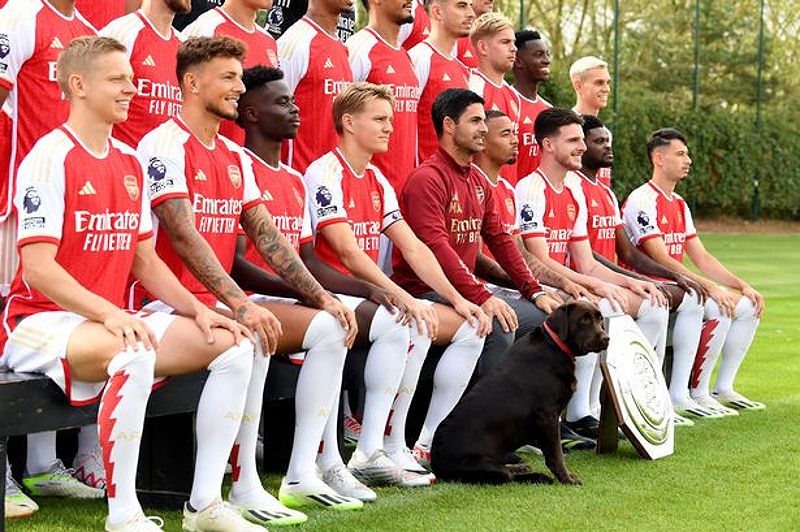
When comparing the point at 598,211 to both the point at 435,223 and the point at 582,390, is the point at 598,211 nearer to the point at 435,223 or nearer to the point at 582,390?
the point at 582,390

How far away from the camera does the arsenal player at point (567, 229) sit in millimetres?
8047

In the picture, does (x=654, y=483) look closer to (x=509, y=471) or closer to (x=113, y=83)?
(x=509, y=471)

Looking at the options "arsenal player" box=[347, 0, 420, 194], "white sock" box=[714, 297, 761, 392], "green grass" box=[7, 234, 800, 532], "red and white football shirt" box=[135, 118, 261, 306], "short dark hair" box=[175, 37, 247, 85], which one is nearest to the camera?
"green grass" box=[7, 234, 800, 532]

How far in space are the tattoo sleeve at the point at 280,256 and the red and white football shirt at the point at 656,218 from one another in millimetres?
3838

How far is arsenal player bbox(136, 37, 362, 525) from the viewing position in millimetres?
5535

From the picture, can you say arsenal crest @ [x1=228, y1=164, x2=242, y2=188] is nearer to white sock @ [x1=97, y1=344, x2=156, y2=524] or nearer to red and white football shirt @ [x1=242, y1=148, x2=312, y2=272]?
red and white football shirt @ [x1=242, y1=148, x2=312, y2=272]

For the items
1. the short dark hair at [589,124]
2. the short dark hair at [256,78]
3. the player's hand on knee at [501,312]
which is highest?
the short dark hair at [256,78]

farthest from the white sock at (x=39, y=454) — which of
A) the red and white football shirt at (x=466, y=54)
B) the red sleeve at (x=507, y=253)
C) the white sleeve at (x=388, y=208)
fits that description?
the red and white football shirt at (x=466, y=54)

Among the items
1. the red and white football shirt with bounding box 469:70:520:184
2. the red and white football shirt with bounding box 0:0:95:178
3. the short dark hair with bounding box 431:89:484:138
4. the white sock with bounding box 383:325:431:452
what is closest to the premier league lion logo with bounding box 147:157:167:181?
the red and white football shirt with bounding box 0:0:95:178

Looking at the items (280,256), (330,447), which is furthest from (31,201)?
(330,447)

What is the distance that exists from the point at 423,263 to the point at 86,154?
2210 mm

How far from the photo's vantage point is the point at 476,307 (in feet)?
22.2

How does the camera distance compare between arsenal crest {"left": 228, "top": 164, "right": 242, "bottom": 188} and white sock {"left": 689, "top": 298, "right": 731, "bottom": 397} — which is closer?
arsenal crest {"left": 228, "top": 164, "right": 242, "bottom": 188}

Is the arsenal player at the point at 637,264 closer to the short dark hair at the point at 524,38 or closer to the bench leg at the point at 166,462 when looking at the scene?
the short dark hair at the point at 524,38
